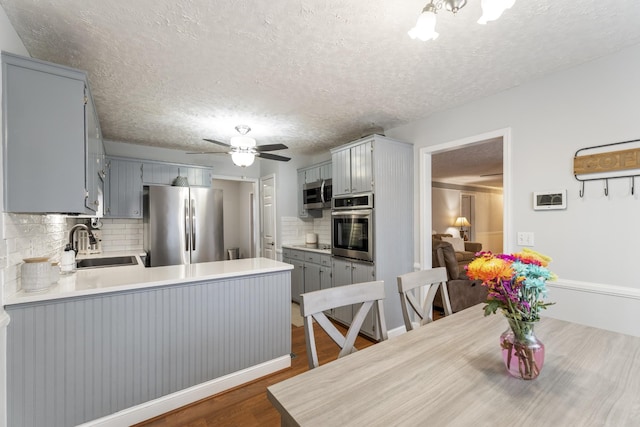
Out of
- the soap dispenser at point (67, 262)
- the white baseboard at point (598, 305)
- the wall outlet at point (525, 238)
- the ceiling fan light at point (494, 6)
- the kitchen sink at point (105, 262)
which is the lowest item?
the white baseboard at point (598, 305)

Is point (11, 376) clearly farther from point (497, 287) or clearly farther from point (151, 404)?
point (497, 287)

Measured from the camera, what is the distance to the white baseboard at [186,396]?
72.8 inches

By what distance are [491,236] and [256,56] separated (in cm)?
946

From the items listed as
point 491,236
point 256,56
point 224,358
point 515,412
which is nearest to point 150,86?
point 256,56

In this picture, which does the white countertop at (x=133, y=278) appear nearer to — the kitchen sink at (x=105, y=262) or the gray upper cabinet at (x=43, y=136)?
the gray upper cabinet at (x=43, y=136)

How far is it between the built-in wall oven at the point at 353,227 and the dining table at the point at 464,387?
187 centimetres

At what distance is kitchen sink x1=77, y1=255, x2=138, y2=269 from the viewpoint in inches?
133

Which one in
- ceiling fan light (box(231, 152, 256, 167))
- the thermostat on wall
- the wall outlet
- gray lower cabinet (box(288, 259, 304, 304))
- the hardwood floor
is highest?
ceiling fan light (box(231, 152, 256, 167))

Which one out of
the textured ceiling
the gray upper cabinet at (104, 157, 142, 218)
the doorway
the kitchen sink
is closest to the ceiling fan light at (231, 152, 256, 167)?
the textured ceiling

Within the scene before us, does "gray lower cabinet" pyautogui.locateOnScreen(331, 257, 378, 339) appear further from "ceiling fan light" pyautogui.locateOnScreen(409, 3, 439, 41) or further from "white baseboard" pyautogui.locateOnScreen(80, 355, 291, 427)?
"ceiling fan light" pyautogui.locateOnScreen(409, 3, 439, 41)

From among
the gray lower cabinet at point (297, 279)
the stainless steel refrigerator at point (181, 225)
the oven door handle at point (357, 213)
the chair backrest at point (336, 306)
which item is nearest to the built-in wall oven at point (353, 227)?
the oven door handle at point (357, 213)

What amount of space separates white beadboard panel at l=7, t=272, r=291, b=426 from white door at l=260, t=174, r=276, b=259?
8.66 feet

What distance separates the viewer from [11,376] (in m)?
1.56

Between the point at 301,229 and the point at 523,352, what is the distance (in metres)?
4.35
